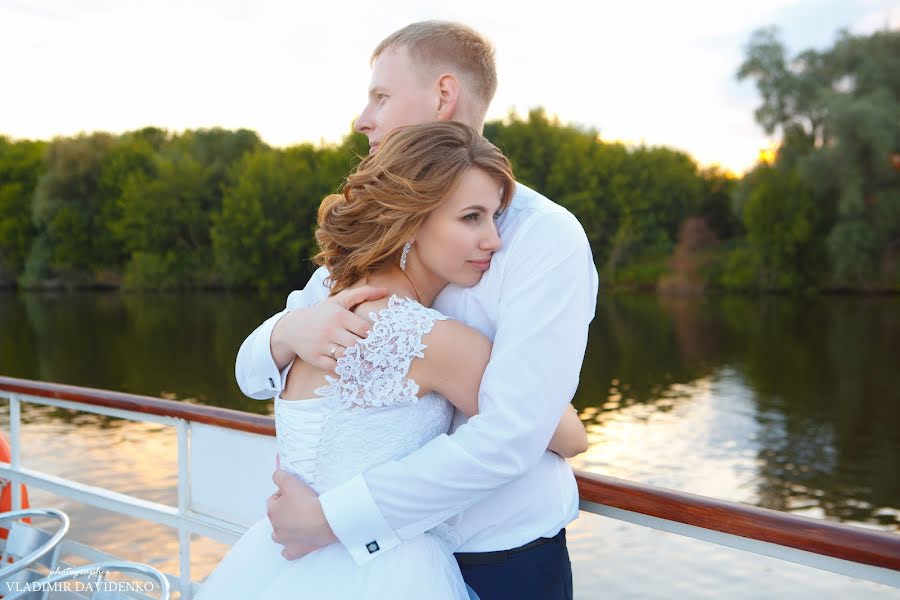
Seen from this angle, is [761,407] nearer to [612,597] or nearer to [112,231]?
[612,597]

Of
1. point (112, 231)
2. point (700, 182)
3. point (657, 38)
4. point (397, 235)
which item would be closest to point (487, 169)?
point (397, 235)

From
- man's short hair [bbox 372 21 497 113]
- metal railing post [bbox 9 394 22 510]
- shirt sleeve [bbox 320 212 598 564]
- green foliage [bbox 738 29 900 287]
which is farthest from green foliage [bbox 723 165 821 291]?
shirt sleeve [bbox 320 212 598 564]

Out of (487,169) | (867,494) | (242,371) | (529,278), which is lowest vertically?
(867,494)

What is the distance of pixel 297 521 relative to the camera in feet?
4.81

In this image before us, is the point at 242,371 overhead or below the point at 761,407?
overhead

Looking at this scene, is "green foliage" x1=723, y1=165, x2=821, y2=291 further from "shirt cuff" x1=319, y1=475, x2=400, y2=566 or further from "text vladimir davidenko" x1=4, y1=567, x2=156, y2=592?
"shirt cuff" x1=319, y1=475, x2=400, y2=566

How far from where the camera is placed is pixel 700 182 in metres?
50.1

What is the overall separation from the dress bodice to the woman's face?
4.0 inches

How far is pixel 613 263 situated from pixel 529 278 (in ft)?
155

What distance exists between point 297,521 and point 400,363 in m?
0.33

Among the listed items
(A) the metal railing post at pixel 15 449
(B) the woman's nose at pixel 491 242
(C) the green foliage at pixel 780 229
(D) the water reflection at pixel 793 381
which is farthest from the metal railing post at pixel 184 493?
(C) the green foliage at pixel 780 229

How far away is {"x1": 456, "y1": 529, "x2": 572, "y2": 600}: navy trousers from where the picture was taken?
1.54 meters

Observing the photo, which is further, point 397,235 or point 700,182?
point 700,182

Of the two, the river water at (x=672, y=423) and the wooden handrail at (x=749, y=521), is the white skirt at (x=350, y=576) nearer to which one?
the wooden handrail at (x=749, y=521)
